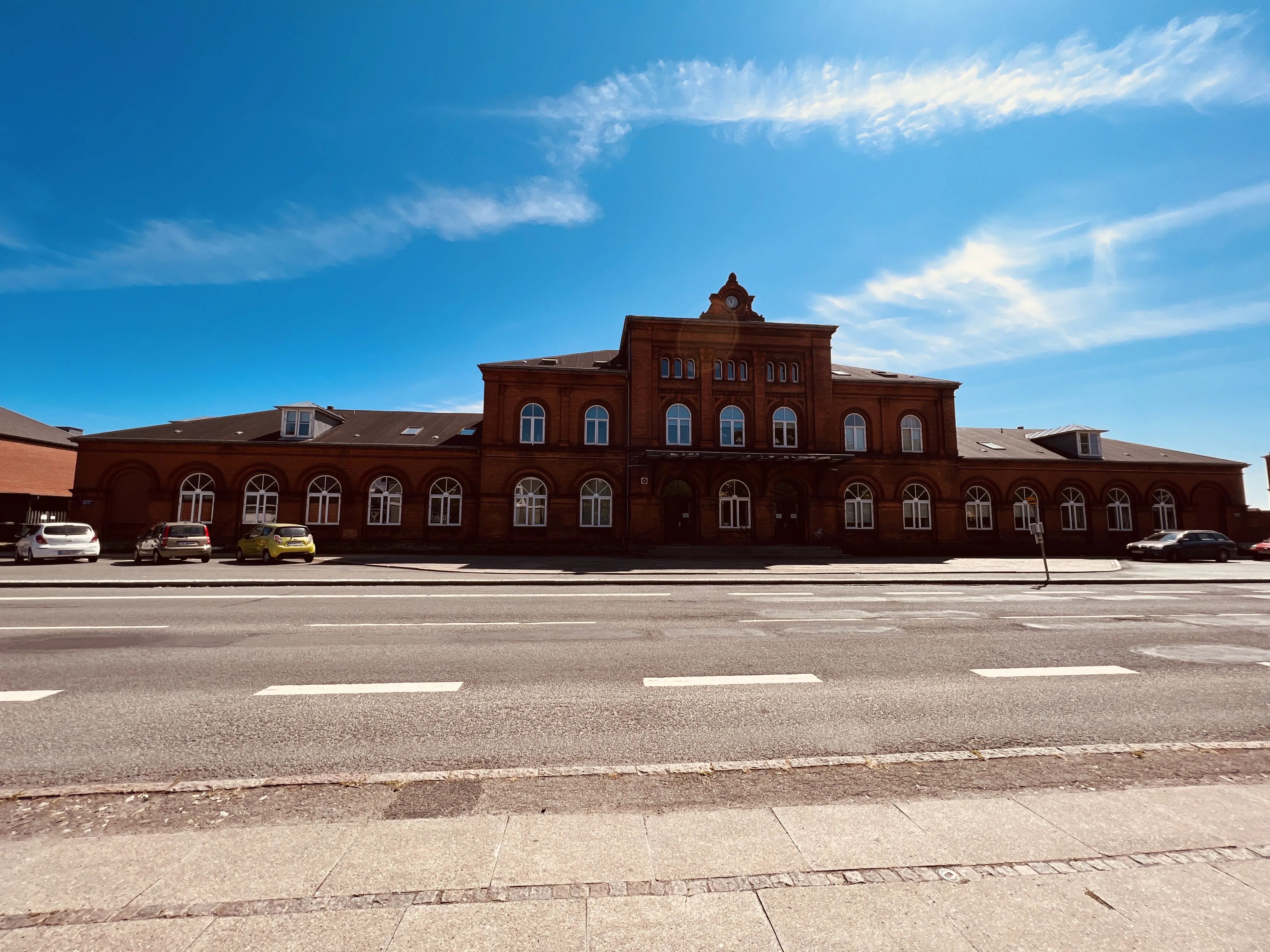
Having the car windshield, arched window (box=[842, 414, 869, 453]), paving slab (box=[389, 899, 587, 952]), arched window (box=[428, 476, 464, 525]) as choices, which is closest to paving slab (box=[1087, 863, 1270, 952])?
paving slab (box=[389, 899, 587, 952])

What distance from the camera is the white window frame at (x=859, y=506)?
33406 millimetres

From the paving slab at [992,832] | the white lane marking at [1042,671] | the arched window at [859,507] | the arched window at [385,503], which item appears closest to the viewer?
the paving slab at [992,832]

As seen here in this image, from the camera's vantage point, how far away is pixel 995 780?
4242 millimetres

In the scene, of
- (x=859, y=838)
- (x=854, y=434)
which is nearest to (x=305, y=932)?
(x=859, y=838)

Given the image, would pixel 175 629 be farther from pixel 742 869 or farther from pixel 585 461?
pixel 585 461

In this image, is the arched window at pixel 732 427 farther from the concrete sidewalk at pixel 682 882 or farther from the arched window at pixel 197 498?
the concrete sidewalk at pixel 682 882

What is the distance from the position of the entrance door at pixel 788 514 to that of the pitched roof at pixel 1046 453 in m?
10.9

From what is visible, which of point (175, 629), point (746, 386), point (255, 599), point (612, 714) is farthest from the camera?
point (746, 386)

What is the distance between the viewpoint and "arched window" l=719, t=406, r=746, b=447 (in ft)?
107

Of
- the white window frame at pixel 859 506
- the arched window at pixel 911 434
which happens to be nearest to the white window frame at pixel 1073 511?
the arched window at pixel 911 434

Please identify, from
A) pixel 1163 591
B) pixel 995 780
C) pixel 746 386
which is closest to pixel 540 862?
pixel 995 780

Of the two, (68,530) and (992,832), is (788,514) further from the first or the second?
(68,530)

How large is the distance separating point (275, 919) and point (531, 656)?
5249mm

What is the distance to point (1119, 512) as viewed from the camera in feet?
119
